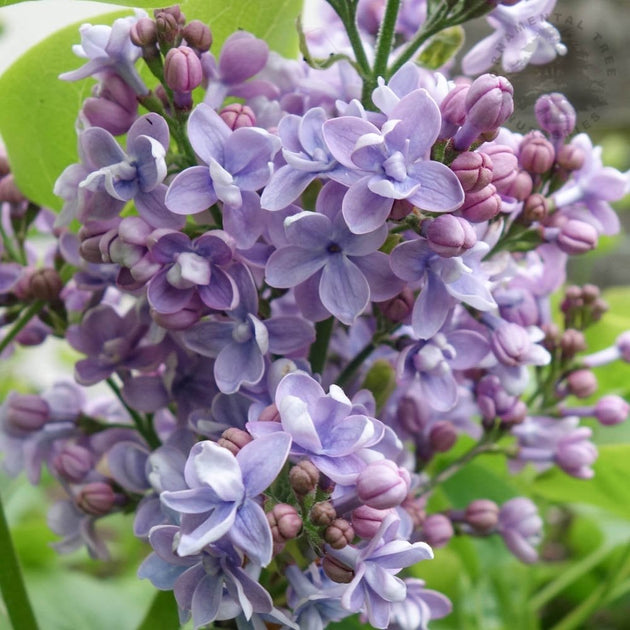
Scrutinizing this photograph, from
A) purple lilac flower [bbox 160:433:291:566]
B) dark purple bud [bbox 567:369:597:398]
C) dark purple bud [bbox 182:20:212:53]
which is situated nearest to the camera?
purple lilac flower [bbox 160:433:291:566]

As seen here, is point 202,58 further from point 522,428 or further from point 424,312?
point 522,428

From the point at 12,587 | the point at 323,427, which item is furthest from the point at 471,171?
the point at 12,587

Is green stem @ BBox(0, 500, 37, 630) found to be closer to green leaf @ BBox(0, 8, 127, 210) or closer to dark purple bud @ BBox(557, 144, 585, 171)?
green leaf @ BBox(0, 8, 127, 210)

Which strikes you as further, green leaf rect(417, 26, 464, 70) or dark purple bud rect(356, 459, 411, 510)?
green leaf rect(417, 26, 464, 70)

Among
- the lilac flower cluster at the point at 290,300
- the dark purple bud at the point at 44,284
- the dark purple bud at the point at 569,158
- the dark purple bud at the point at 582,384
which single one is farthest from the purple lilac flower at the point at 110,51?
the dark purple bud at the point at 582,384

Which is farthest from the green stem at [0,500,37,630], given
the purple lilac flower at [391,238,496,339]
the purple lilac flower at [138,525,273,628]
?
the purple lilac flower at [391,238,496,339]

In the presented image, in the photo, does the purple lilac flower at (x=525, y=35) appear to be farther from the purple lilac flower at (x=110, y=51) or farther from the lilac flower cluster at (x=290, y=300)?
the purple lilac flower at (x=110, y=51)
